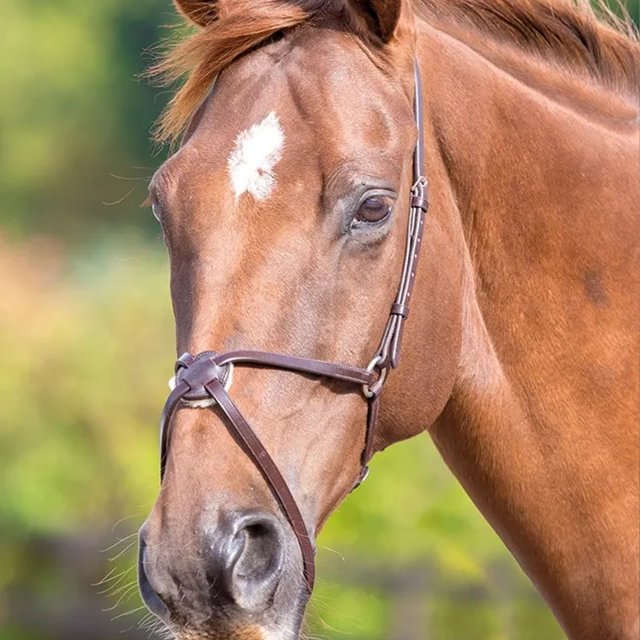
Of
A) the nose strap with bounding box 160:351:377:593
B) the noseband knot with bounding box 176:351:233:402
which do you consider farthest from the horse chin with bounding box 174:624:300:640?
the noseband knot with bounding box 176:351:233:402

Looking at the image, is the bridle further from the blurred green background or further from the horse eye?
the blurred green background

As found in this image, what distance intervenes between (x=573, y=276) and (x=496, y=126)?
457mm

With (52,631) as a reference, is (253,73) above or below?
above

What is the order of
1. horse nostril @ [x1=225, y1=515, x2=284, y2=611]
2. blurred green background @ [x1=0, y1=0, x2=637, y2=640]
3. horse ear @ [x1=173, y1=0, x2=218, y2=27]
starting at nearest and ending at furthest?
horse nostril @ [x1=225, y1=515, x2=284, y2=611] → horse ear @ [x1=173, y1=0, x2=218, y2=27] → blurred green background @ [x1=0, y1=0, x2=637, y2=640]

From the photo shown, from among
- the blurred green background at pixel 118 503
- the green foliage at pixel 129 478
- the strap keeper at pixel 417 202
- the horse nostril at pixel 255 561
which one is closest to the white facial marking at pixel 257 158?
the strap keeper at pixel 417 202

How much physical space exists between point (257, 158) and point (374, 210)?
0.31 m

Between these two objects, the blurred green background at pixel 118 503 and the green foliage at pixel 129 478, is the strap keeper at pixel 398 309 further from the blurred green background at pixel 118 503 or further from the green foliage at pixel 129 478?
the green foliage at pixel 129 478

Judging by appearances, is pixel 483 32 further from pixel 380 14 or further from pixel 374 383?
pixel 374 383

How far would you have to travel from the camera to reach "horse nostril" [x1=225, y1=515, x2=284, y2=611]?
2.57 meters

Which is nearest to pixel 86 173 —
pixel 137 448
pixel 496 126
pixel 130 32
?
pixel 130 32

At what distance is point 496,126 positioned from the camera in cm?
322

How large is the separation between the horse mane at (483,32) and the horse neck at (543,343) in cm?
23

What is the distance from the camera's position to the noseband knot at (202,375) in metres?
2.66

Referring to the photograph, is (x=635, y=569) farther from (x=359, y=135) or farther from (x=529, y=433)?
(x=359, y=135)
